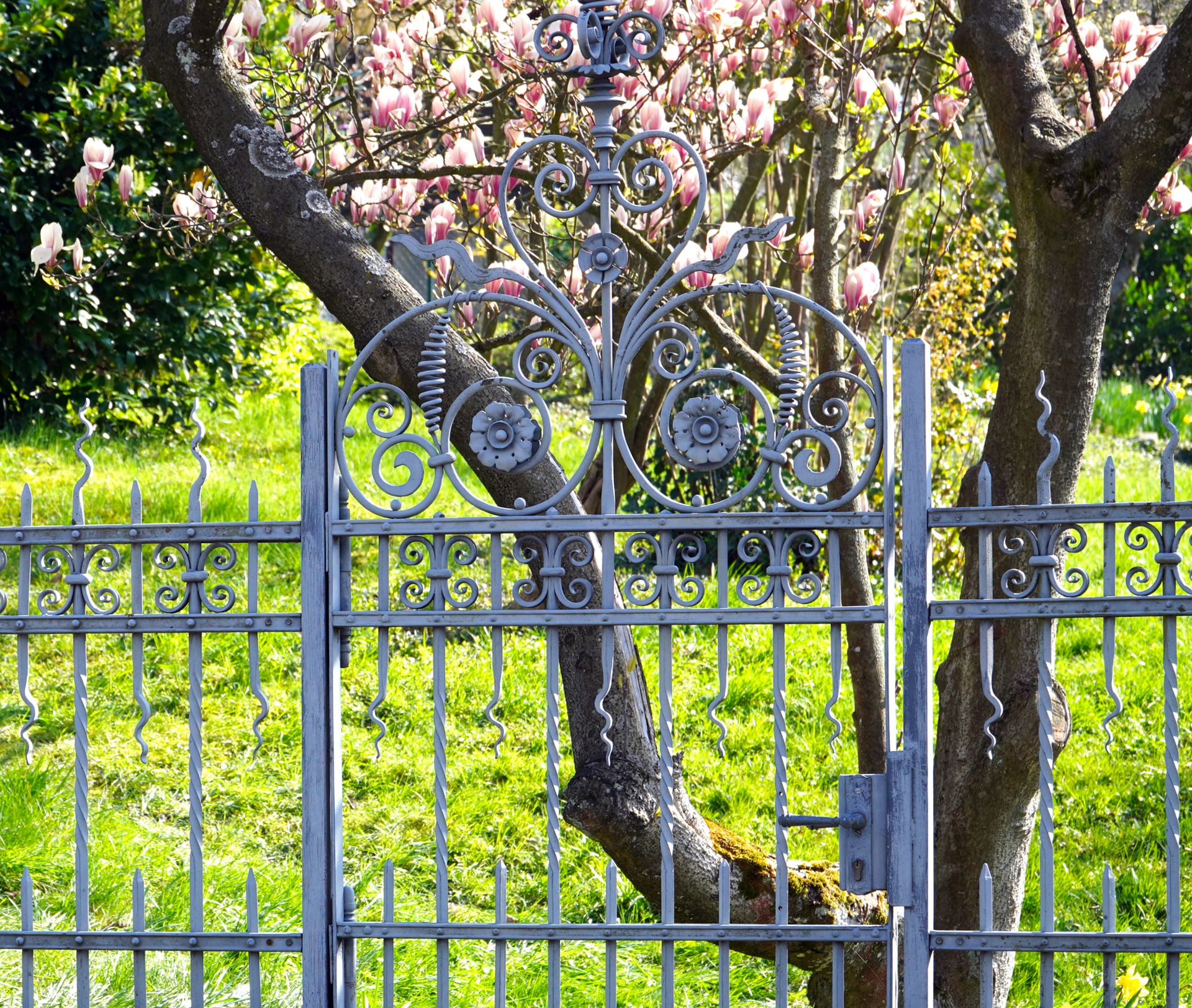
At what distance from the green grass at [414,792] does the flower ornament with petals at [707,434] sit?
2142 millimetres

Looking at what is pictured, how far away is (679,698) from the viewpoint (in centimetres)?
602

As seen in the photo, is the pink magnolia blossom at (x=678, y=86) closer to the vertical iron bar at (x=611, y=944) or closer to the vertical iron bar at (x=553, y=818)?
the vertical iron bar at (x=553, y=818)

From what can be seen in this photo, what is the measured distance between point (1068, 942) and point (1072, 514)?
33.7 inches

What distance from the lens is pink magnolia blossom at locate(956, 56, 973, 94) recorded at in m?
4.40

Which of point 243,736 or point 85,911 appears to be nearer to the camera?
point 85,911

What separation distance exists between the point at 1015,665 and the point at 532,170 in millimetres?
2376

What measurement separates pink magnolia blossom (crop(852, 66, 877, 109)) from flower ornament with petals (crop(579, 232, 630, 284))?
196 centimetres

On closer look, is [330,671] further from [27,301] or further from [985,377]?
[985,377]

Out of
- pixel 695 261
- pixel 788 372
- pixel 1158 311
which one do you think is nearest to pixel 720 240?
pixel 695 261

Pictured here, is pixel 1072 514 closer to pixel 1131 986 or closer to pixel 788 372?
pixel 788 372

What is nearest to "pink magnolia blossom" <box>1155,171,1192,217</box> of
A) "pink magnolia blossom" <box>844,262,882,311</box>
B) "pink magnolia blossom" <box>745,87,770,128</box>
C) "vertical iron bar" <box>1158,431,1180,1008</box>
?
"pink magnolia blossom" <box>844,262,882,311</box>

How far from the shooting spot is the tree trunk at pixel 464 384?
11.1 ft

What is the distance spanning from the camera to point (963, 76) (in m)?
4.43

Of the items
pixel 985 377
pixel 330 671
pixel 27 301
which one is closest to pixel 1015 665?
pixel 330 671
